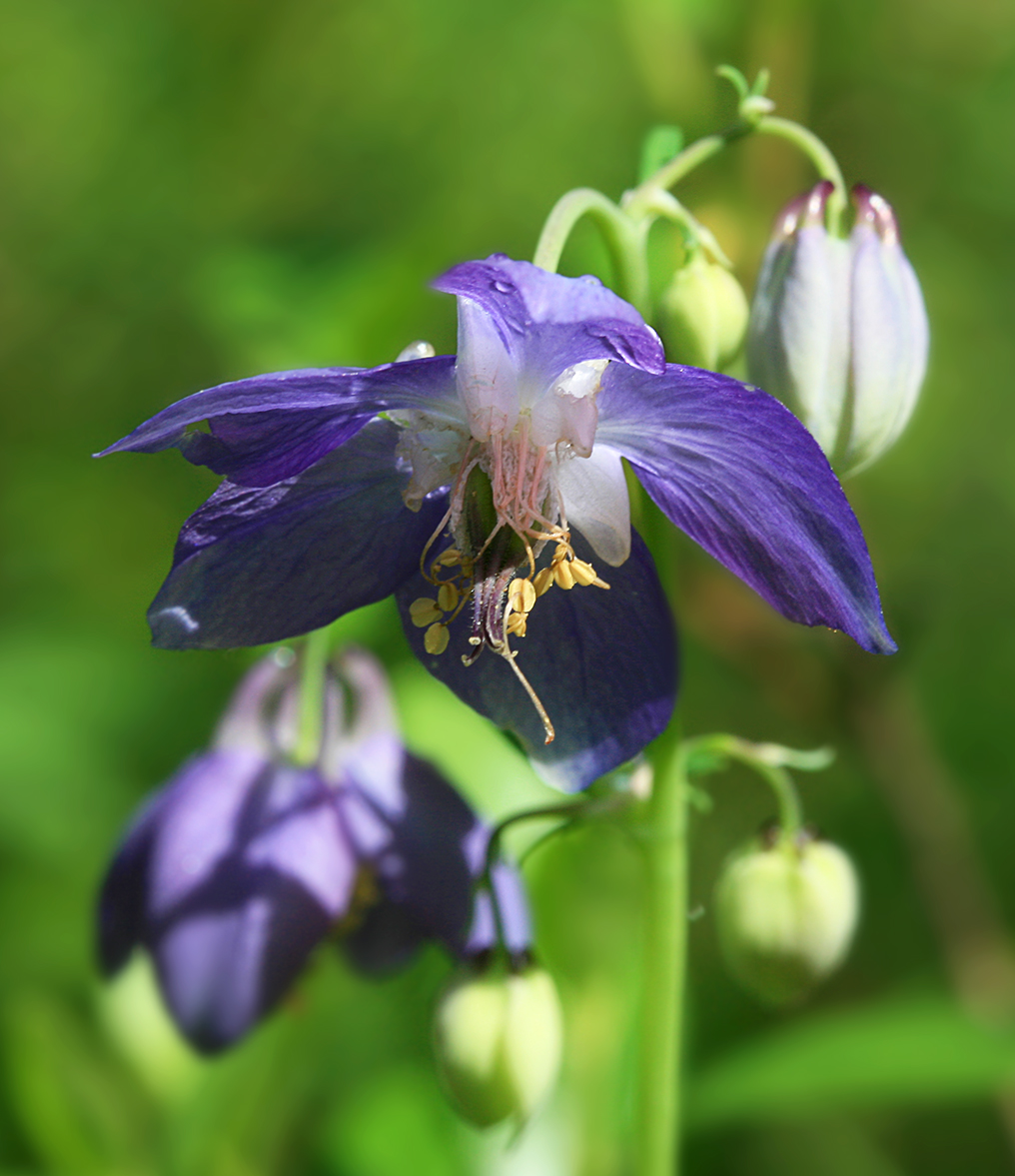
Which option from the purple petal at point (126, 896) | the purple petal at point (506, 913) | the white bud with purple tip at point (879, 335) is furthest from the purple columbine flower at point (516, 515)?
the purple petal at point (126, 896)

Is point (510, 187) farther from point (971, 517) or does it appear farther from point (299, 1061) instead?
point (299, 1061)

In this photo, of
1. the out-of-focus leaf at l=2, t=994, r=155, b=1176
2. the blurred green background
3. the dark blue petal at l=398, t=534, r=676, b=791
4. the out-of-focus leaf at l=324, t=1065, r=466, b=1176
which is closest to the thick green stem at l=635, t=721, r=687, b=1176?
the dark blue petal at l=398, t=534, r=676, b=791

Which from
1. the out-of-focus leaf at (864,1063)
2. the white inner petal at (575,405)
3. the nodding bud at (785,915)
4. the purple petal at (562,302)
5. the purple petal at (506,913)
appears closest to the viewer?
the purple petal at (562,302)

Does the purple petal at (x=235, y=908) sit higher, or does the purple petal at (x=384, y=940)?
the purple petal at (x=235, y=908)

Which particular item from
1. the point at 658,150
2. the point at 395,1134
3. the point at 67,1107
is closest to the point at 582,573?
the point at 658,150

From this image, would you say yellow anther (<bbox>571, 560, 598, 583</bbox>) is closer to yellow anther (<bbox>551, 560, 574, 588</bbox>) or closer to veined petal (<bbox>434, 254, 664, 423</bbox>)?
yellow anther (<bbox>551, 560, 574, 588</bbox>)

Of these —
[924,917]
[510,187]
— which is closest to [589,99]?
[510,187]

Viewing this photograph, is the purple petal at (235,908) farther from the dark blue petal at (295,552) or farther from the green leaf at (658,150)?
the green leaf at (658,150)
